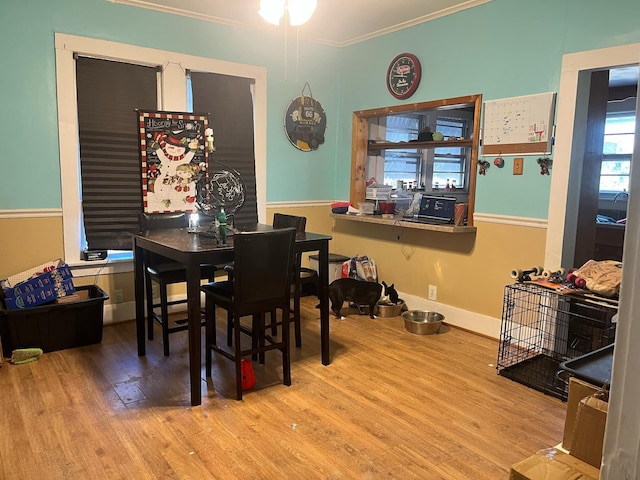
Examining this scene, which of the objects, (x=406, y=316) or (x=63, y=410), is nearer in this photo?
(x=63, y=410)

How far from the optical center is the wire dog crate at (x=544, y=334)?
294cm

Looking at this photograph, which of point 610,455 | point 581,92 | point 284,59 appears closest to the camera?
point 610,455

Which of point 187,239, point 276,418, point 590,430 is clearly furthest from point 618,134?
point 590,430

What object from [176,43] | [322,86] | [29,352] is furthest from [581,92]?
[29,352]

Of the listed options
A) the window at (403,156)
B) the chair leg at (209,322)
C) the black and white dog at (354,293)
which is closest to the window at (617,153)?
the window at (403,156)

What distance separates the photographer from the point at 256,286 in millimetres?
2695

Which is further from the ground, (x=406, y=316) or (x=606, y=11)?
(x=606, y=11)

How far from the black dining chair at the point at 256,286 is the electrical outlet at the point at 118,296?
4.70 ft

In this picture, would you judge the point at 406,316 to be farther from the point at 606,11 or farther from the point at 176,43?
the point at 176,43

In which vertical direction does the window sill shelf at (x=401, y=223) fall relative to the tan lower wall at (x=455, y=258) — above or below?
above

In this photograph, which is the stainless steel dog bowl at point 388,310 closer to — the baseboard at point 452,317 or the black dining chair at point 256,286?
the baseboard at point 452,317

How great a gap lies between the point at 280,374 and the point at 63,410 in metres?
1.21

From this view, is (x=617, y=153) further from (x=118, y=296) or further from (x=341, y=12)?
(x=118, y=296)

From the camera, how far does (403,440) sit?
2342 millimetres
